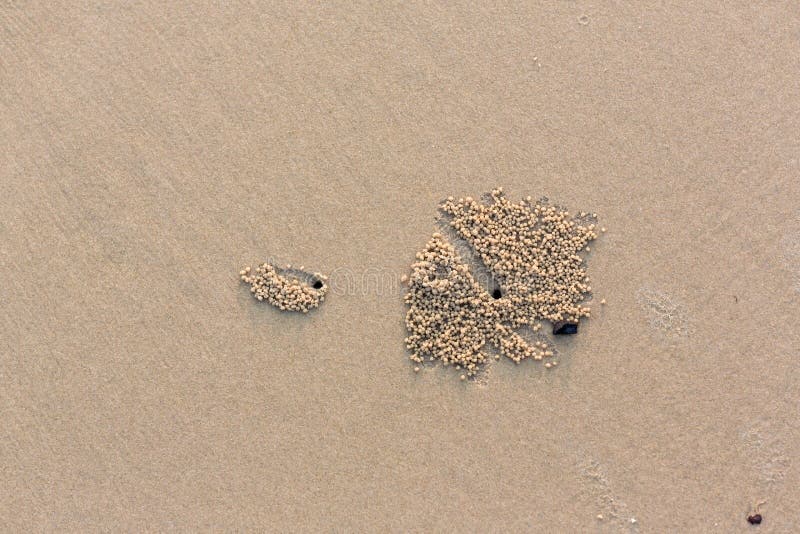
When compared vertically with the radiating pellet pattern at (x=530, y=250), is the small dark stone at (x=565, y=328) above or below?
below

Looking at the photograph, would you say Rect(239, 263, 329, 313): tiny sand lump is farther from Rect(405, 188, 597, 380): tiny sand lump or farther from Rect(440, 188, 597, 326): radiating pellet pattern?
Rect(440, 188, 597, 326): radiating pellet pattern

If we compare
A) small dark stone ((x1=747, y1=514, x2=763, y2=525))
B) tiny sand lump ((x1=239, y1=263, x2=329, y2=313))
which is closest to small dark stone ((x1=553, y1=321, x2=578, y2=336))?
tiny sand lump ((x1=239, y1=263, x2=329, y2=313))

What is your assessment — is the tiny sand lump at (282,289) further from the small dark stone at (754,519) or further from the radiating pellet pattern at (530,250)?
the small dark stone at (754,519)

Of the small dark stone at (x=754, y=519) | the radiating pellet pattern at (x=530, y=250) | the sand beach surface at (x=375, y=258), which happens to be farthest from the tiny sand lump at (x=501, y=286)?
the small dark stone at (x=754, y=519)

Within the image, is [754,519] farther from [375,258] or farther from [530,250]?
[375,258]

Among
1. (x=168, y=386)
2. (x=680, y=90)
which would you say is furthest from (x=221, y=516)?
(x=680, y=90)

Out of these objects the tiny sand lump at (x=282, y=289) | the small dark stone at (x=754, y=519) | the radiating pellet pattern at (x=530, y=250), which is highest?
the radiating pellet pattern at (x=530, y=250)
